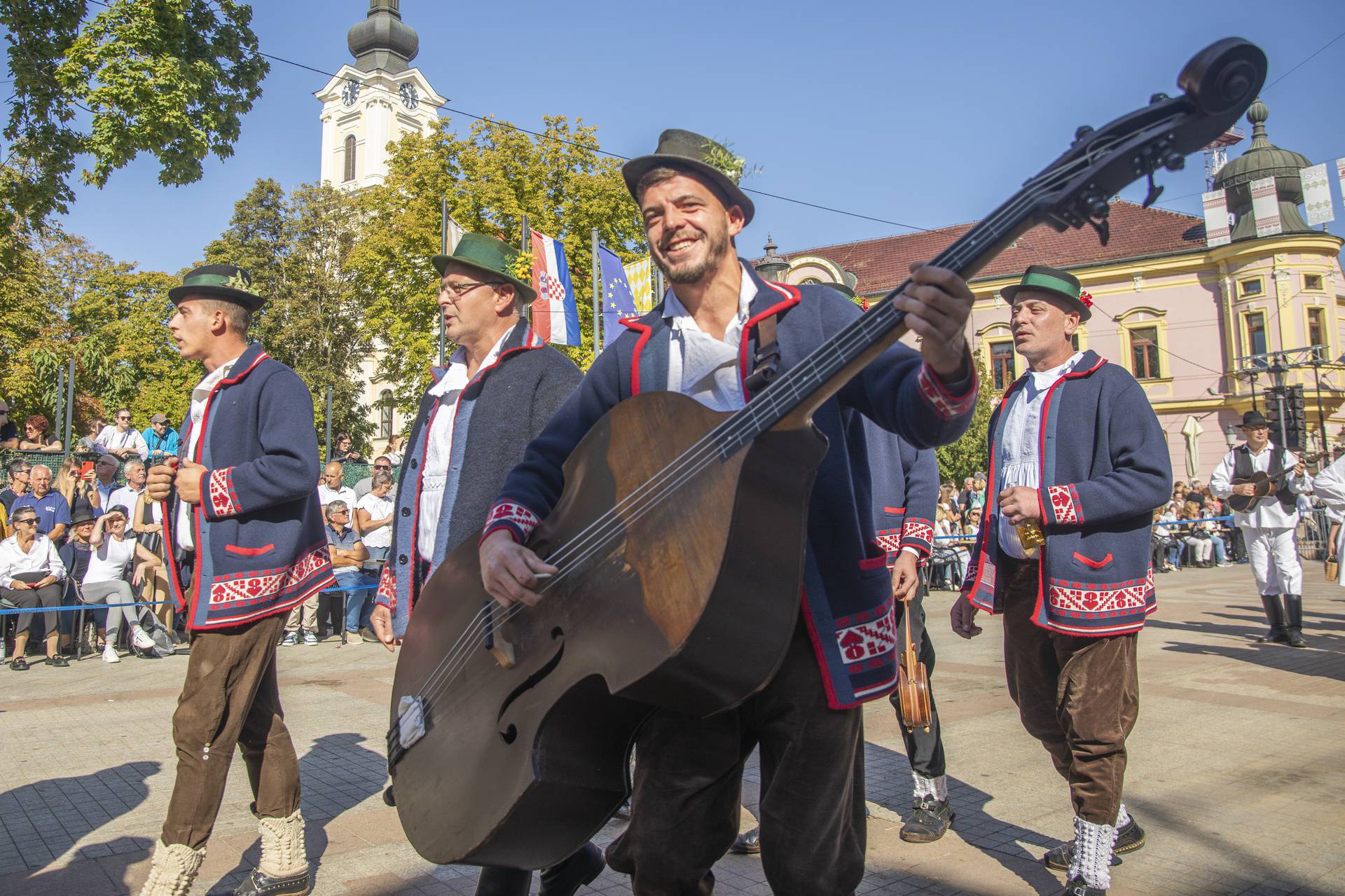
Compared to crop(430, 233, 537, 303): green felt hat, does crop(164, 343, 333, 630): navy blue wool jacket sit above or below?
below

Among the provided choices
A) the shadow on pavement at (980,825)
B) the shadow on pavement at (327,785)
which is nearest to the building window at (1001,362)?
the shadow on pavement at (980,825)

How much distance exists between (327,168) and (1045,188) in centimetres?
7697

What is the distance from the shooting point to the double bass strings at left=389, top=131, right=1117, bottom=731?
1.79 m

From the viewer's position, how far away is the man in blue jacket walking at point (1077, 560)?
3.64 m

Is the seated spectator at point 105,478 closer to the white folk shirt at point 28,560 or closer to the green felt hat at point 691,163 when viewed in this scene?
the white folk shirt at point 28,560

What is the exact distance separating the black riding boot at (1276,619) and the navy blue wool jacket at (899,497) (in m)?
7.69

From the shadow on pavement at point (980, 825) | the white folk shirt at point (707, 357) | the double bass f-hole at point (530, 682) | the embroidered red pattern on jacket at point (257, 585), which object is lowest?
the shadow on pavement at point (980, 825)

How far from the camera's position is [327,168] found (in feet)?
236

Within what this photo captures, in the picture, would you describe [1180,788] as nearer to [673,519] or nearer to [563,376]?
[563,376]

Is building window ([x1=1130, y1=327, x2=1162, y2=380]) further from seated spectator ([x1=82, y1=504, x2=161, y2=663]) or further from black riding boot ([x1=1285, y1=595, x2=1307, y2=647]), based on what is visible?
seated spectator ([x1=82, y1=504, x2=161, y2=663])

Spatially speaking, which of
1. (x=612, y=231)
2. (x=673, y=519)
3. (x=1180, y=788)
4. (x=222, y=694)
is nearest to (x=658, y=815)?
(x=673, y=519)

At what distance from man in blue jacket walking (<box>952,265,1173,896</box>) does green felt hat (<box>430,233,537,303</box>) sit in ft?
6.70

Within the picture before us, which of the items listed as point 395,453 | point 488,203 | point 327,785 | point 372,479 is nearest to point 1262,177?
point 488,203

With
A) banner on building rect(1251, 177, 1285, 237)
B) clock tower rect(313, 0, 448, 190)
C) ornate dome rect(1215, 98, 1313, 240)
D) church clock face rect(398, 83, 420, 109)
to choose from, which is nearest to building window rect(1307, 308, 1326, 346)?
ornate dome rect(1215, 98, 1313, 240)
